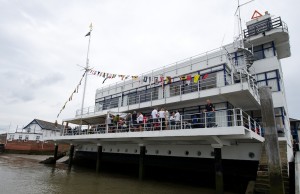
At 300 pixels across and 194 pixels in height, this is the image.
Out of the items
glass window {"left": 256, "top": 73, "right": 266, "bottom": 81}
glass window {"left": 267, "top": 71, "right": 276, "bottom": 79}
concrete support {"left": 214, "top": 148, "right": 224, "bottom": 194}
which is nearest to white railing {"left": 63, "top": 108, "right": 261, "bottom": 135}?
concrete support {"left": 214, "top": 148, "right": 224, "bottom": 194}

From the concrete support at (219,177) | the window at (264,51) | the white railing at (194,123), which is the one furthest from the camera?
the window at (264,51)

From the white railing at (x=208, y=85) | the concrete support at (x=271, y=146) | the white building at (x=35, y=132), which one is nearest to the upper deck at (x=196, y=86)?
the white railing at (x=208, y=85)

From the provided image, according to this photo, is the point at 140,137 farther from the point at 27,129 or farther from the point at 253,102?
the point at 27,129

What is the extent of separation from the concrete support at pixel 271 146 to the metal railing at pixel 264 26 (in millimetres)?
11074

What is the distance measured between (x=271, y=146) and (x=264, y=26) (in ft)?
43.7

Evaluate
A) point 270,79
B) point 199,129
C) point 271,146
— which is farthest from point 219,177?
point 270,79

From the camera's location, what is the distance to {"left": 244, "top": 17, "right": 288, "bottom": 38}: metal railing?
55.4 feet

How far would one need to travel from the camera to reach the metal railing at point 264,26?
1688cm

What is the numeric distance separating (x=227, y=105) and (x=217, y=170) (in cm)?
483

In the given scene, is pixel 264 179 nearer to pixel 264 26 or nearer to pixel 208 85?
pixel 208 85

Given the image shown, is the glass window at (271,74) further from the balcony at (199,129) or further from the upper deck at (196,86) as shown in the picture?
the balcony at (199,129)

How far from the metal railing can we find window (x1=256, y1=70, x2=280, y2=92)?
12.0 ft

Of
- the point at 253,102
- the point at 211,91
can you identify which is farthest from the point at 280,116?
the point at 211,91

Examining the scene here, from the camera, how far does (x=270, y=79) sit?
15.9 meters
